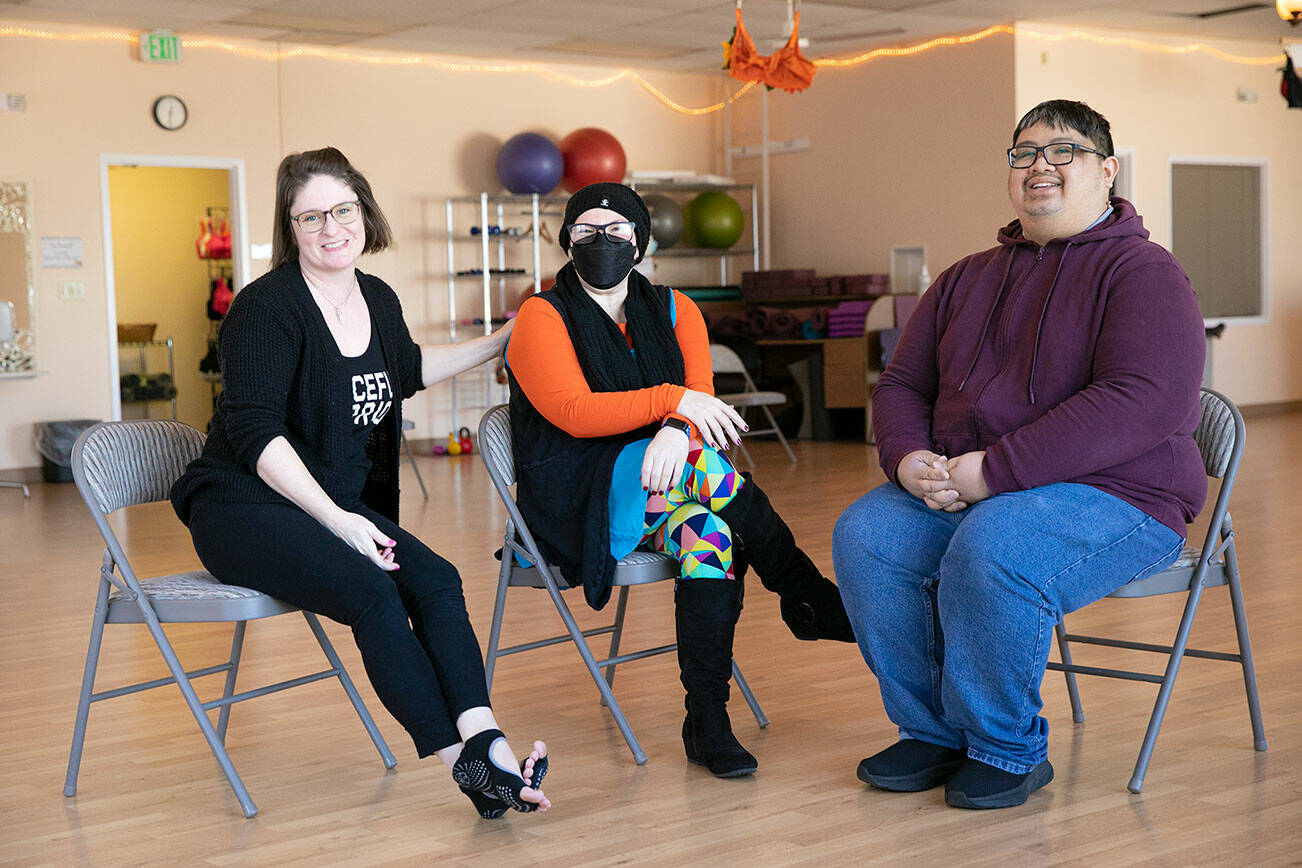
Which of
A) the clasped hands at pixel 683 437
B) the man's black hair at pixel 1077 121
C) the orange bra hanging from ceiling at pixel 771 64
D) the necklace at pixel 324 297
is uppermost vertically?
the orange bra hanging from ceiling at pixel 771 64

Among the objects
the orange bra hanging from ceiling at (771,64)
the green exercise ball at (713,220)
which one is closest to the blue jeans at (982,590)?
the orange bra hanging from ceiling at (771,64)

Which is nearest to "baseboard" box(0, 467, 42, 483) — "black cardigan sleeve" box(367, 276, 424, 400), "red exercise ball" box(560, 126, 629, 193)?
"red exercise ball" box(560, 126, 629, 193)

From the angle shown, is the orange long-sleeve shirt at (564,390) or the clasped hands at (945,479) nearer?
the clasped hands at (945,479)

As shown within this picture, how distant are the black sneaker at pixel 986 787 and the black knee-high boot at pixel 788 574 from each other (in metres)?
0.41

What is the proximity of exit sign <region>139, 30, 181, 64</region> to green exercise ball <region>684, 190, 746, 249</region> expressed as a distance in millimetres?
3779

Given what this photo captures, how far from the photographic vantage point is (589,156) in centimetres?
1027

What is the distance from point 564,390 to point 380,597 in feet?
1.90

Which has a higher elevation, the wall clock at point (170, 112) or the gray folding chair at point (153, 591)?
the wall clock at point (170, 112)

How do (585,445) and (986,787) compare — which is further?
(585,445)

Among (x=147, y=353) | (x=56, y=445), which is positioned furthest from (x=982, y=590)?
(x=147, y=353)

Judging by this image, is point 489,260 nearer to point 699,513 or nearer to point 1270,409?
point 1270,409

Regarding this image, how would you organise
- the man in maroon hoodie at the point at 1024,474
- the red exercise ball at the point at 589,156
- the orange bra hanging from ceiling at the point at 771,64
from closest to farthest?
1. the man in maroon hoodie at the point at 1024,474
2. the orange bra hanging from ceiling at the point at 771,64
3. the red exercise ball at the point at 589,156

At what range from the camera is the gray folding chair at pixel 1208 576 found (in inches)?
103

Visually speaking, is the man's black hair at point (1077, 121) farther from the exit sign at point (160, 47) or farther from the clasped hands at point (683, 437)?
the exit sign at point (160, 47)
